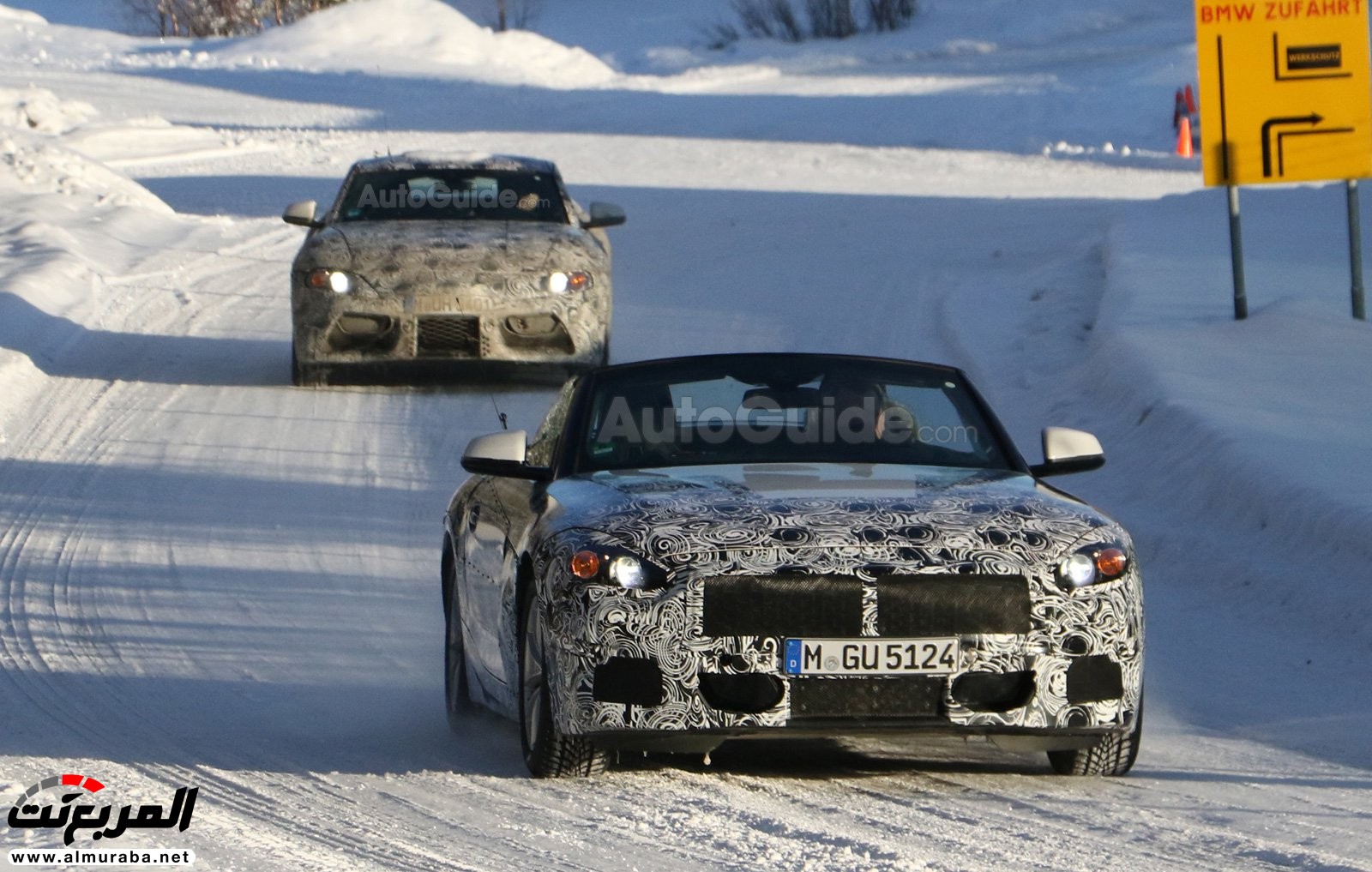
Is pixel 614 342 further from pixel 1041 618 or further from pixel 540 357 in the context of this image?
pixel 1041 618

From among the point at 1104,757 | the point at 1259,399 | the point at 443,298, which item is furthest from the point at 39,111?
the point at 1104,757

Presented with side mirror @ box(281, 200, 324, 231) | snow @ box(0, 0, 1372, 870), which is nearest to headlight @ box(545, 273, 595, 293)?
snow @ box(0, 0, 1372, 870)

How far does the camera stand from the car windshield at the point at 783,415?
652 centimetres

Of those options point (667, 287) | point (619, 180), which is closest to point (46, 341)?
→ point (667, 287)

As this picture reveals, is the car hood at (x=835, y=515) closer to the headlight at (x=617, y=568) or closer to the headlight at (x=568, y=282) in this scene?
the headlight at (x=617, y=568)

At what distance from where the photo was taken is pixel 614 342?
53.1 ft

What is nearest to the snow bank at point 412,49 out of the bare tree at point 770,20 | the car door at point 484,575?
the bare tree at point 770,20

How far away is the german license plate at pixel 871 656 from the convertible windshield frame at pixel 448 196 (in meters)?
9.22

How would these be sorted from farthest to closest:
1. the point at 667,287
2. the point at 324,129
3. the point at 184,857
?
the point at 324,129 → the point at 667,287 → the point at 184,857

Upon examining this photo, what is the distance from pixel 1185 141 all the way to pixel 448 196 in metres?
21.1

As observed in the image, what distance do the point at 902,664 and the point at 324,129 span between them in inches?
1303

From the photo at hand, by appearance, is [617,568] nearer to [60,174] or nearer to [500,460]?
[500,460]

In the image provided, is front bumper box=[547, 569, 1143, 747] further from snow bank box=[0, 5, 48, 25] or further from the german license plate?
snow bank box=[0, 5, 48, 25]

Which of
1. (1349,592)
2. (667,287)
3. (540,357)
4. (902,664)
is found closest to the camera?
(902,664)
